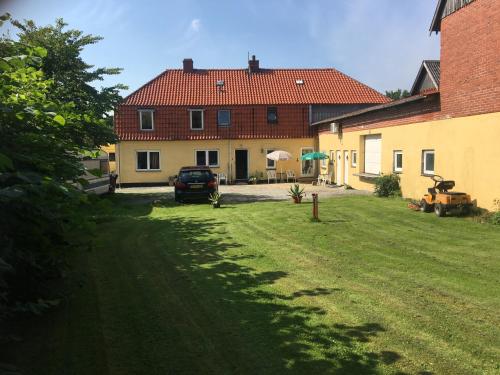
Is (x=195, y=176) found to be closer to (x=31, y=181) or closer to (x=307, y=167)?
(x=307, y=167)

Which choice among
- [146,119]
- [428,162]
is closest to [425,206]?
[428,162]

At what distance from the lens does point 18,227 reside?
158 inches

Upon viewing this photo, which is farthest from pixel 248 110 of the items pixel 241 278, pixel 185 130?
pixel 241 278

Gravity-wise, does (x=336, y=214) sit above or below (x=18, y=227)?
below

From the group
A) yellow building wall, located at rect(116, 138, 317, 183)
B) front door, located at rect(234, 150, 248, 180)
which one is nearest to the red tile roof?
yellow building wall, located at rect(116, 138, 317, 183)

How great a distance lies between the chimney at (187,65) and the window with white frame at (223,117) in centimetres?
540

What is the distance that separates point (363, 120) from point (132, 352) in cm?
2051

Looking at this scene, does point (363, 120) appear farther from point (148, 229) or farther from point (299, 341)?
point (299, 341)

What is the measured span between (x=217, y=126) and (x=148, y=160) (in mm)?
5483

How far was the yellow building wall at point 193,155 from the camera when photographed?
106ft

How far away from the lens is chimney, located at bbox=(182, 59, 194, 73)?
36.2m

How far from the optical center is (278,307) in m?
5.68

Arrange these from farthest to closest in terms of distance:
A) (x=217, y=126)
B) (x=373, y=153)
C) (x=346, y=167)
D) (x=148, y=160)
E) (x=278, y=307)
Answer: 1. (x=217, y=126)
2. (x=148, y=160)
3. (x=346, y=167)
4. (x=373, y=153)
5. (x=278, y=307)

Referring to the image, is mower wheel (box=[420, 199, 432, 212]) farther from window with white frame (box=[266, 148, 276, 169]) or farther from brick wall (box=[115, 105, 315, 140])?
brick wall (box=[115, 105, 315, 140])
